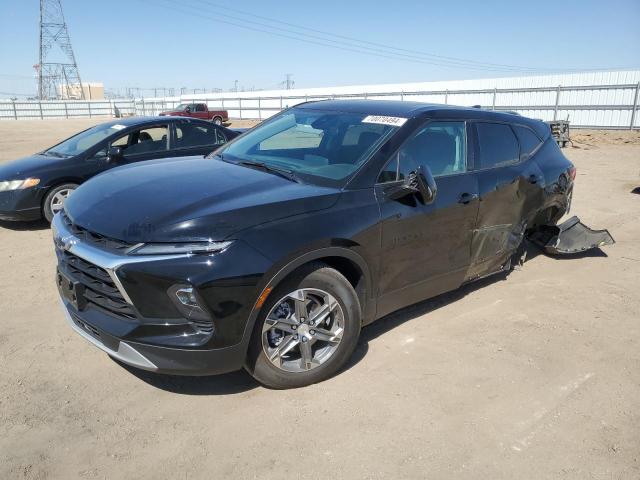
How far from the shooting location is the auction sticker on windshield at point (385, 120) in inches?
147

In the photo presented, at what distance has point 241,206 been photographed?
2.88 metres

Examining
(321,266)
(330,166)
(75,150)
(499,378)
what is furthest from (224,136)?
(499,378)

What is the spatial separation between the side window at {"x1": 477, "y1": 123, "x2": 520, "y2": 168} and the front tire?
1.95m

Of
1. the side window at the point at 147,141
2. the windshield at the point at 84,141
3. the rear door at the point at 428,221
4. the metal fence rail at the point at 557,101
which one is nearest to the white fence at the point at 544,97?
the metal fence rail at the point at 557,101

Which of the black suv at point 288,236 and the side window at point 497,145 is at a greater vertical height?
the side window at point 497,145

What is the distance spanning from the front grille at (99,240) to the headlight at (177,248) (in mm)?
76

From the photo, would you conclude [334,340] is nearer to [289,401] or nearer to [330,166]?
[289,401]

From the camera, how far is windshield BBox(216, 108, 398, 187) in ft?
11.6

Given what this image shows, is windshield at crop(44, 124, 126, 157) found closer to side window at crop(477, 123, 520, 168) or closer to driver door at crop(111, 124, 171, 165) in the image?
driver door at crop(111, 124, 171, 165)

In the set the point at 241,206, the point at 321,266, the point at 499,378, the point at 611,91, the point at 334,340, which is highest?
the point at 611,91

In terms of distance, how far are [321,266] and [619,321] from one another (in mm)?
2889

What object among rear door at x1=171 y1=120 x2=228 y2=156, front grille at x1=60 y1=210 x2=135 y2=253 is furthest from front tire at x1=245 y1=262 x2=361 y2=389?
rear door at x1=171 y1=120 x2=228 y2=156

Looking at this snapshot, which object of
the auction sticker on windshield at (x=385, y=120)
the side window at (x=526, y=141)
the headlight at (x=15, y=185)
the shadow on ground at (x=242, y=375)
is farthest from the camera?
the headlight at (x=15, y=185)

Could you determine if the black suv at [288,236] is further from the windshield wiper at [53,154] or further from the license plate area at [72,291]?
the windshield wiper at [53,154]
